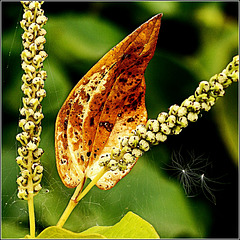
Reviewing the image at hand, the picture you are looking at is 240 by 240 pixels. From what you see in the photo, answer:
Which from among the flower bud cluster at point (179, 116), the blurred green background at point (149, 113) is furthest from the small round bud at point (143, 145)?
the blurred green background at point (149, 113)

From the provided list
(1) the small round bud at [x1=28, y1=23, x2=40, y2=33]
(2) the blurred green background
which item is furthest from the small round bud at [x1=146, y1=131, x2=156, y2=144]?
(2) the blurred green background

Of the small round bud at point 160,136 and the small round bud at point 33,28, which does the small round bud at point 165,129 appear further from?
the small round bud at point 33,28

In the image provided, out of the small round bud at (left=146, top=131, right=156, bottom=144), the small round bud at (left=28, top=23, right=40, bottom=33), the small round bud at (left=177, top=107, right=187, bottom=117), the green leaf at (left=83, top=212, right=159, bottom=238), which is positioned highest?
the small round bud at (left=28, top=23, right=40, bottom=33)

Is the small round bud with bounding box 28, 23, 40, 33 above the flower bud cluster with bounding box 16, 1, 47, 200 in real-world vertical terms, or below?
above

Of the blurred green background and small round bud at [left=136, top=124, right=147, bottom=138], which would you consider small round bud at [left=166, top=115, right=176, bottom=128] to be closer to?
small round bud at [left=136, top=124, right=147, bottom=138]

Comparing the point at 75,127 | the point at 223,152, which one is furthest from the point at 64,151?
the point at 223,152

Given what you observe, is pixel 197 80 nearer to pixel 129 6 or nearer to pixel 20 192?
pixel 129 6
